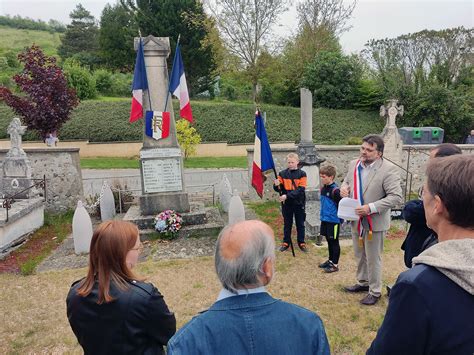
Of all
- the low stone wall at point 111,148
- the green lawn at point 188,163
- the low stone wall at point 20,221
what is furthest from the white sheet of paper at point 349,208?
the low stone wall at point 111,148

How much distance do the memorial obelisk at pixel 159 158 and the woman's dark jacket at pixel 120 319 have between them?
5.34 metres

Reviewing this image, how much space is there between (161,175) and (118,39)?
2817 cm

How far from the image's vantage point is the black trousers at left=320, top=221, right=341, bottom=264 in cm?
509

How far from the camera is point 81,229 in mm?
6297

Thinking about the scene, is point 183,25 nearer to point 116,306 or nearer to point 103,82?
point 103,82

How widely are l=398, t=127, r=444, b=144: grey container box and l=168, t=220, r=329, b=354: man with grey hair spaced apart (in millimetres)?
15946

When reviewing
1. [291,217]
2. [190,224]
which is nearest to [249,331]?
[291,217]

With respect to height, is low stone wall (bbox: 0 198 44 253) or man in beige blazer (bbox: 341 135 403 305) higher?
man in beige blazer (bbox: 341 135 403 305)

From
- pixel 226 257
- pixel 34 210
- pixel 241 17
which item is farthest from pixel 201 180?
pixel 241 17

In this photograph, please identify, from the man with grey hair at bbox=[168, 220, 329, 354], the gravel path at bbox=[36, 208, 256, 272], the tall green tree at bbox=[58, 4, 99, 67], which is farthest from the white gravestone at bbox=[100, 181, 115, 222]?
the tall green tree at bbox=[58, 4, 99, 67]

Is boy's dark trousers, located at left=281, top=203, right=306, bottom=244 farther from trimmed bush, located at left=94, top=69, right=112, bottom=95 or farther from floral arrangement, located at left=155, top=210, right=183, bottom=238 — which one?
trimmed bush, located at left=94, top=69, right=112, bottom=95

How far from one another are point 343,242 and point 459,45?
21.9m

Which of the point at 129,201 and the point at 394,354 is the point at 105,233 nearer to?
the point at 394,354

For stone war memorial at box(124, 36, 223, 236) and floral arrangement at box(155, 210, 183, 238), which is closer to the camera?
floral arrangement at box(155, 210, 183, 238)
